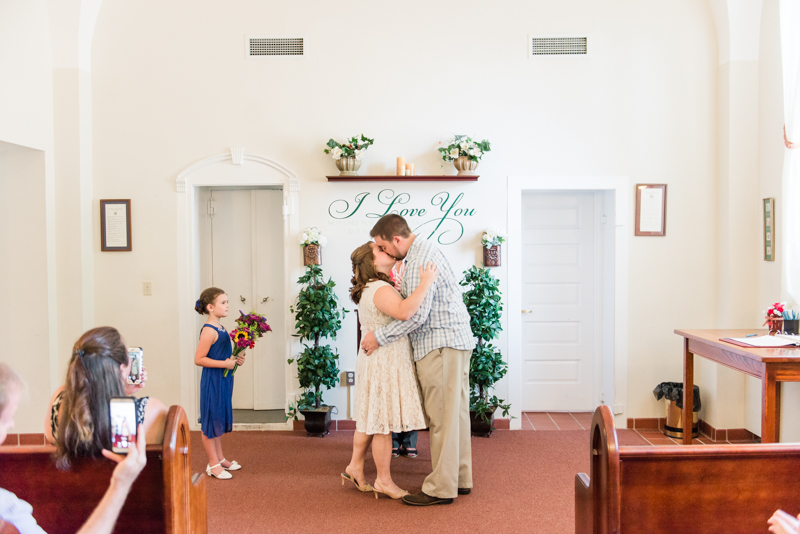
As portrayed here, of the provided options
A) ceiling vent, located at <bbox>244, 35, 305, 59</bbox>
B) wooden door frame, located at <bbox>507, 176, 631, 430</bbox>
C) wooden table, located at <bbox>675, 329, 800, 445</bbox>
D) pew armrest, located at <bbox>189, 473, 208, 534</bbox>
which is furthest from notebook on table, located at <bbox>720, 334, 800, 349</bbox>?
ceiling vent, located at <bbox>244, 35, 305, 59</bbox>

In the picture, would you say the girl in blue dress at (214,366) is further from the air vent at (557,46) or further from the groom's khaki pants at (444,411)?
the air vent at (557,46)

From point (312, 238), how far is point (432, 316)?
1728 mm

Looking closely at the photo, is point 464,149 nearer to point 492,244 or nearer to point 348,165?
point 492,244

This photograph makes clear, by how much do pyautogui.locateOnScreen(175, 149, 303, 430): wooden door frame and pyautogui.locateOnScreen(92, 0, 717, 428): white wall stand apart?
0.29ft

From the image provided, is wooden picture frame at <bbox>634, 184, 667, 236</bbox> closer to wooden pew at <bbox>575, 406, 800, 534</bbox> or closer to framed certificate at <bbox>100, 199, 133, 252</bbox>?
wooden pew at <bbox>575, 406, 800, 534</bbox>

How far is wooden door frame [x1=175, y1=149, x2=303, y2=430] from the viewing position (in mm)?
4703

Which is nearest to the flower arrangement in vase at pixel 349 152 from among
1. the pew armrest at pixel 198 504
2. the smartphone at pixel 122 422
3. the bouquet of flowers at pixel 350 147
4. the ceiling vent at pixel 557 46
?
the bouquet of flowers at pixel 350 147

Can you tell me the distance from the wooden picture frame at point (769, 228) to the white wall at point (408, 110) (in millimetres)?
431

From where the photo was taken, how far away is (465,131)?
4.71 m

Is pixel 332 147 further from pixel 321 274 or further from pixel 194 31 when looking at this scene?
pixel 194 31

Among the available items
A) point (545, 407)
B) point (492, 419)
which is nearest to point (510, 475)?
point (492, 419)

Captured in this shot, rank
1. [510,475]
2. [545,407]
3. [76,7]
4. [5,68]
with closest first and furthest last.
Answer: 1. [510,475]
2. [5,68]
3. [76,7]
4. [545,407]

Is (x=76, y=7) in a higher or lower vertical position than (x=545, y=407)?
higher

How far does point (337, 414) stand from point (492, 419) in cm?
132
